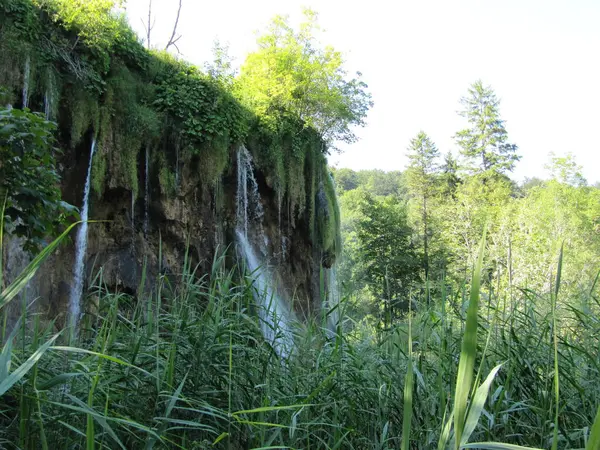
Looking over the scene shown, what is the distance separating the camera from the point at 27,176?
352 cm

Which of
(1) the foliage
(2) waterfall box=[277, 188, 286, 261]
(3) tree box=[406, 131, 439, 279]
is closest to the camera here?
(1) the foliage

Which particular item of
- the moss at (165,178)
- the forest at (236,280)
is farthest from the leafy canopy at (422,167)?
the moss at (165,178)

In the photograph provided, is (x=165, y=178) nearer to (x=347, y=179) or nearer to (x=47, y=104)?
(x=47, y=104)

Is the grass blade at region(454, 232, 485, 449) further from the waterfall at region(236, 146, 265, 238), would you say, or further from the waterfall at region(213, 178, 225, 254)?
the waterfall at region(236, 146, 265, 238)

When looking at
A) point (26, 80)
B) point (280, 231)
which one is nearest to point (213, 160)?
point (280, 231)

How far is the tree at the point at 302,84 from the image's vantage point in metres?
12.7

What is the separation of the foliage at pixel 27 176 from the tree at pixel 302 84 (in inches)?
340

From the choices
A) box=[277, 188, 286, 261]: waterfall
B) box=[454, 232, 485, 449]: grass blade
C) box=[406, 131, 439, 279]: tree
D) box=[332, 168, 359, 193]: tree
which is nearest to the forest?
box=[454, 232, 485, 449]: grass blade

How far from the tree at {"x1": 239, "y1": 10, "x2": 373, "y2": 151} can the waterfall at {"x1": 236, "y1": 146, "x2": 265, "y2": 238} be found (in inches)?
54.9

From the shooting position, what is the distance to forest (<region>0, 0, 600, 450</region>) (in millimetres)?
1803

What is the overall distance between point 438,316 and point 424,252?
74.8 ft

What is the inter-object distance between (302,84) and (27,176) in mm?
10373

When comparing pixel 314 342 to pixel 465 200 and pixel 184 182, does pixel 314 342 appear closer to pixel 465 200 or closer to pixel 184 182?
pixel 184 182

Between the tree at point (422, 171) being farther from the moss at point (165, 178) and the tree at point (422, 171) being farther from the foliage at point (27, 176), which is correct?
the foliage at point (27, 176)
